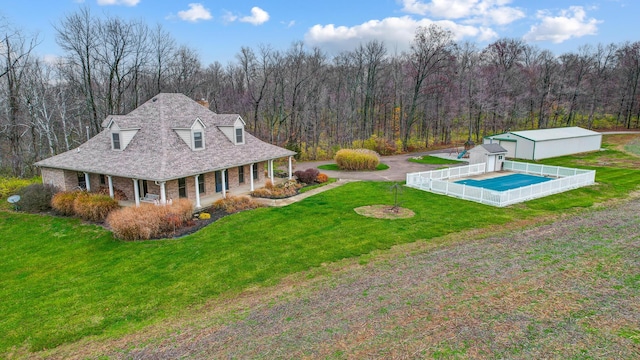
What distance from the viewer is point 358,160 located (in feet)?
101

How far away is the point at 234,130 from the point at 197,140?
9.22 ft

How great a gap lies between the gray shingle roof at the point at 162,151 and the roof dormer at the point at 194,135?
0.20 metres

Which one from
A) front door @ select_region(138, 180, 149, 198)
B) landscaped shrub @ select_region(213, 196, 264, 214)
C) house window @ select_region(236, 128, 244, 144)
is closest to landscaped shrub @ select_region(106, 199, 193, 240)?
landscaped shrub @ select_region(213, 196, 264, 214)

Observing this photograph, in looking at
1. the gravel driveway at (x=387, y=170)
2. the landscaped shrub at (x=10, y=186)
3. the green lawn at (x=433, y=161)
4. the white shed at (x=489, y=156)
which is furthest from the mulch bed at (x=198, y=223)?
the green lawn at (x=433, y=161)

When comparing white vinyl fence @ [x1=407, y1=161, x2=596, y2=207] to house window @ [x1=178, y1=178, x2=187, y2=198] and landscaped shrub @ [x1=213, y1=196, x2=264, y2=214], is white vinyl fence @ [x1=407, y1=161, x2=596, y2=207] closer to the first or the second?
landscaped shrub @ [x1=213, y1=196, x2=264, y2=214]

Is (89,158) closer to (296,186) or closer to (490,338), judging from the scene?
(296,186)

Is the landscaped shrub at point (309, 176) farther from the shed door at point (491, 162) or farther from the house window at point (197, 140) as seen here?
the shed door at point (491, 162)

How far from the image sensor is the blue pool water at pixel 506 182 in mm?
23953

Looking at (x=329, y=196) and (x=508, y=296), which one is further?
(x=329, y=196)

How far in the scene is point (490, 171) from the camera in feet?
95.5

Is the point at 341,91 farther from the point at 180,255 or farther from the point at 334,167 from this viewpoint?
the point at 180,255

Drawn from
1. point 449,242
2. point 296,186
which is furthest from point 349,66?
point 449,242

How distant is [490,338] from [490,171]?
2415 centimetres

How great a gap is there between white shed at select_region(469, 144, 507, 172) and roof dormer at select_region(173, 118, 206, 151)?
21069 mm
